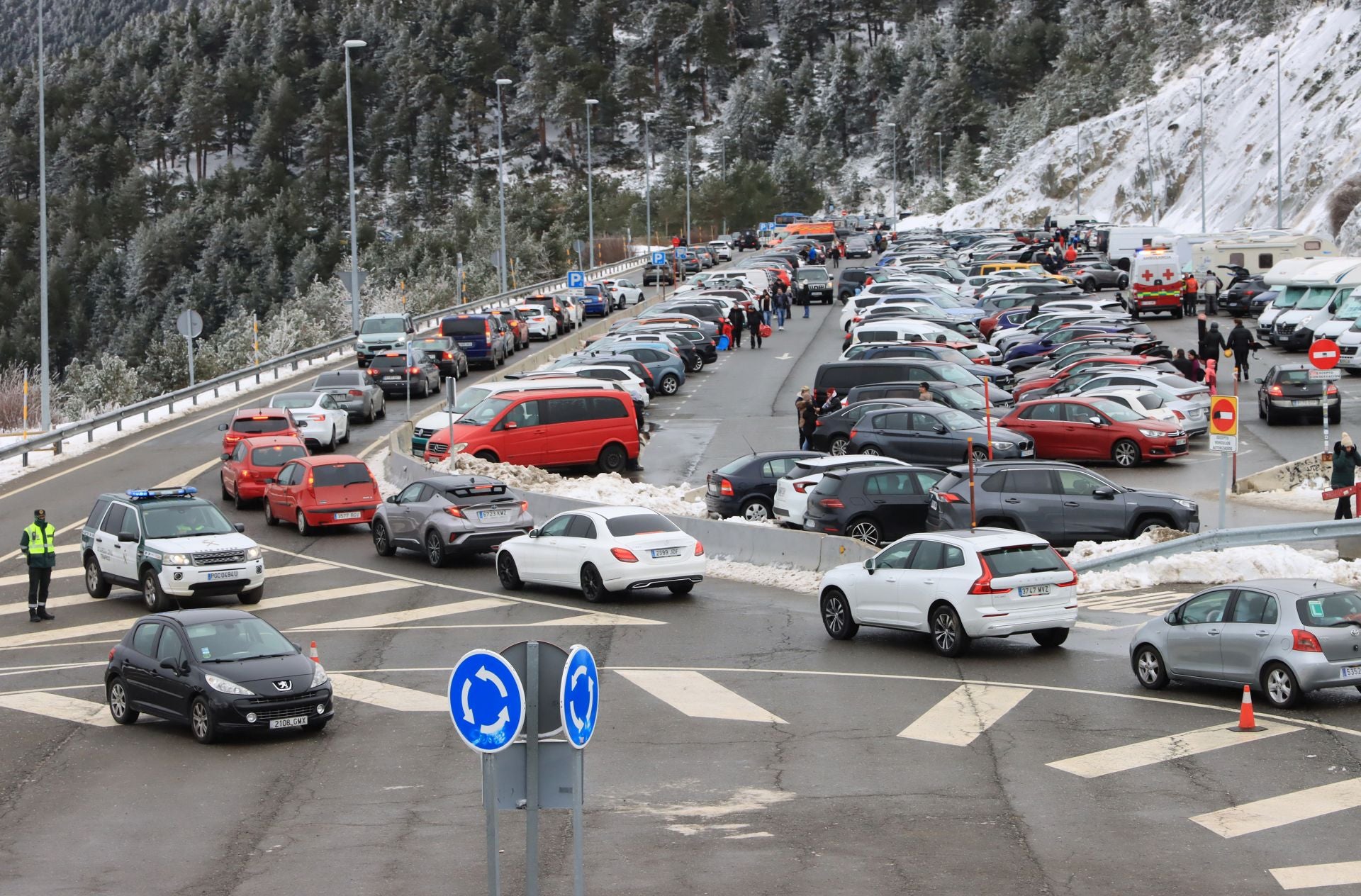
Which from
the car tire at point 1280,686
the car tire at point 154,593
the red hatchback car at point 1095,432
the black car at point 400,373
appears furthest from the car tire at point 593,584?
the black car at point 400,373

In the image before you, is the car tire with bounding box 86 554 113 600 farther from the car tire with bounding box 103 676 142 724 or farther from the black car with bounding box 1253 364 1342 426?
the black car with bounding box 1253 364 1342 426

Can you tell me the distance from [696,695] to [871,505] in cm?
870

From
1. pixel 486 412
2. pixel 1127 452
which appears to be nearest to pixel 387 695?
pixel 486 412

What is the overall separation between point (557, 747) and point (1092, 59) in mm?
175333

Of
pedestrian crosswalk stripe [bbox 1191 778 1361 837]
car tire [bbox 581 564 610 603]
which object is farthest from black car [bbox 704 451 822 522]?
pedestrian crosswalk stripe [bbox 1191 778 1361 837]

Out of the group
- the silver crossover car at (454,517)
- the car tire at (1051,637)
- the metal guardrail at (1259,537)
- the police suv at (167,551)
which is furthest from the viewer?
the silver crossover car at (454,517)

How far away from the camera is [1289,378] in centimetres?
3591

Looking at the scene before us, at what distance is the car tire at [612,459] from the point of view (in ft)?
116

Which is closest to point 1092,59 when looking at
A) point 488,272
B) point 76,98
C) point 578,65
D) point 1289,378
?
point 578,65

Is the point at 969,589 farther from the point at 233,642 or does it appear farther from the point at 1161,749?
the point at 233,642

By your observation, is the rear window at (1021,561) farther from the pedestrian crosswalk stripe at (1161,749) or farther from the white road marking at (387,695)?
the white road marking at (387,695)

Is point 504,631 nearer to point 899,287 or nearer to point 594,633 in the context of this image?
point 594,633

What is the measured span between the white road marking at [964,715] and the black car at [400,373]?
105 ft

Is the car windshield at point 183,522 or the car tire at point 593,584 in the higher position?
the car windshield at point 183,522
